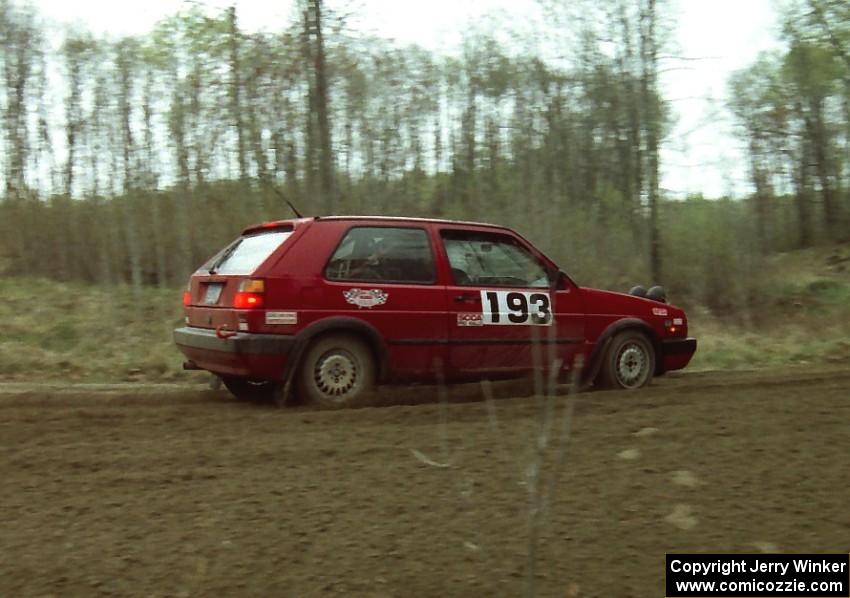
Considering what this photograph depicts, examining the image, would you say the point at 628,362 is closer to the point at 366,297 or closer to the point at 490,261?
the point at 490,261

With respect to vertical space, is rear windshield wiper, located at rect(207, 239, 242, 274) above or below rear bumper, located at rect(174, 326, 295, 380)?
above

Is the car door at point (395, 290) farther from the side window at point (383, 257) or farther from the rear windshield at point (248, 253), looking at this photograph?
the rear windshield at point (248, 253)

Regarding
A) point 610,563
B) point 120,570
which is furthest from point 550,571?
point 120,570

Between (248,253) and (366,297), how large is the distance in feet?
3.63

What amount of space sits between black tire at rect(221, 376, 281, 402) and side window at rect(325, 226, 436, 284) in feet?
4.63

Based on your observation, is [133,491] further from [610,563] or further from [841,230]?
[841,230]

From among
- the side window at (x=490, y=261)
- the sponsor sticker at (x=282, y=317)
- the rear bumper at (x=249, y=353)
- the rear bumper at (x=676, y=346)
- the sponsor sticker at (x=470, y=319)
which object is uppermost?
the side window at (x=490, y=261)

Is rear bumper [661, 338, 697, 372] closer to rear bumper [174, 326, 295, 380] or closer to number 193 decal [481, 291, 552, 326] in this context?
A: number 193 decal [481, 291, 552, 326]

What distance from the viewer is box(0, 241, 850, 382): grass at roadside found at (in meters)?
10.2

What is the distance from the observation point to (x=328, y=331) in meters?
6.75

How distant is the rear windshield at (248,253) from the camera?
6754 mm

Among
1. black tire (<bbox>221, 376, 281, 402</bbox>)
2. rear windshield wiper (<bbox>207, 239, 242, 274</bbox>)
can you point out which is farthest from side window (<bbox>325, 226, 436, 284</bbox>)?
black tire (<bbox>221, 376, 281, 402</bbox>)

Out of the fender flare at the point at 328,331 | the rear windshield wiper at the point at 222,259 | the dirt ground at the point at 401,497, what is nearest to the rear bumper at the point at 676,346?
the dirt ground at the point at 401,497

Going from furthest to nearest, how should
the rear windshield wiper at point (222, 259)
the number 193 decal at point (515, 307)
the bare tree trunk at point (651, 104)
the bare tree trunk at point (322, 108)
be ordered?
the bare tree trunk at point (651, 104) → the bare tree trunk at point (322, 108) → the number 193 decal at point (515, 307) → the rear windshield wiper at point (222, 259)
